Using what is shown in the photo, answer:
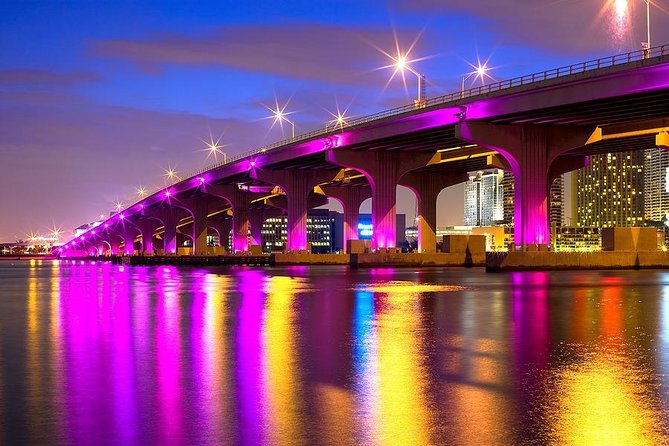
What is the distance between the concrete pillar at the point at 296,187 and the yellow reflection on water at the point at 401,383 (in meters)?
89.5

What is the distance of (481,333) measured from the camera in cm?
1933

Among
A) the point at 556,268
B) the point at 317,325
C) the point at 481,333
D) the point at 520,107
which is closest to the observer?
the point at 481,333

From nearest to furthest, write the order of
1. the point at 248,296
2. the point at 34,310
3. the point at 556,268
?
1. the point at 34,310
2. the point at 248,296
3. the point at 556,268

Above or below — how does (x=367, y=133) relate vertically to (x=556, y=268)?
above

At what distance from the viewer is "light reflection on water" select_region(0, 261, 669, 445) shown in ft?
30.0

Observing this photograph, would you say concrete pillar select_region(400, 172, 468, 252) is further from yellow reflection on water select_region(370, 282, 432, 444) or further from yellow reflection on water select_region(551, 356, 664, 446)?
yellow reflection on water select_region(551, 356, 664, 446)

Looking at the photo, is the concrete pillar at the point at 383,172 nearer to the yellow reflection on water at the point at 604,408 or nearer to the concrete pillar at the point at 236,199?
the concrete pillar at the point at 236,199

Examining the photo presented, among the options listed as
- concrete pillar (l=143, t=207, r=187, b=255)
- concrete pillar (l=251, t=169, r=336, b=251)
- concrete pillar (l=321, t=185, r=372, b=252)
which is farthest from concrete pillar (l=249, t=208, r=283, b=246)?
concrete pillar (l=251, t=169, r=336, b=251)

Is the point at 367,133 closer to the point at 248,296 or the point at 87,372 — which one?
the point at 248,296

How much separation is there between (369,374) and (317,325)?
8.15 meters

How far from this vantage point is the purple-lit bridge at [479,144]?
196 ft

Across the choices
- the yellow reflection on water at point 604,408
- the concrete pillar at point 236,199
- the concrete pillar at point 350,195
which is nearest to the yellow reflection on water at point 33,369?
the yellow reflection on water at point 604,408

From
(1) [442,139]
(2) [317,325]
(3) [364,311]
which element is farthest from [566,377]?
(1) [442,139]

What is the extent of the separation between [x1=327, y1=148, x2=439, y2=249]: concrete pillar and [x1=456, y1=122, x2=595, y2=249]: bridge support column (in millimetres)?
22758
